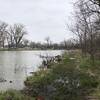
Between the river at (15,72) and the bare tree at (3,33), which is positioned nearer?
the river at (15,72)

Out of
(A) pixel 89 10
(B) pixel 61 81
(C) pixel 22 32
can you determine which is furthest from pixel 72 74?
(C) pixel 22 32

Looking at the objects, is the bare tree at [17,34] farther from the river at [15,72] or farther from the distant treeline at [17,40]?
the river at [15,72]

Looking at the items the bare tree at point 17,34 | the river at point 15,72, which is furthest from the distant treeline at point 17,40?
the river at point 15,72

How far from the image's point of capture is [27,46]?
144375 millimetres

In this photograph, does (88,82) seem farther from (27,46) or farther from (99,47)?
(27,46)

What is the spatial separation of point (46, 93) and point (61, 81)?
0.98m

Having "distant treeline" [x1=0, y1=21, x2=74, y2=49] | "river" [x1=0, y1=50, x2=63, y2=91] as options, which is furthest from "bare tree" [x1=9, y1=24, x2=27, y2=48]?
"river" [x1=0, y1=50, x2=63, y2=91]

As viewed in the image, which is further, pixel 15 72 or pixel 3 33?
pixel 3 33

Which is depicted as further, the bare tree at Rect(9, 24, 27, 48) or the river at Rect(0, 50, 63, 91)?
the bare tree at Rect(9, 24, 27, 48)

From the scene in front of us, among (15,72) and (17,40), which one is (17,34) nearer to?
(17,40)

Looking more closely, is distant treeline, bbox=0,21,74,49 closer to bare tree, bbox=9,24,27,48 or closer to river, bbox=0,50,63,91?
bare tree, bbox=9,24,27,48

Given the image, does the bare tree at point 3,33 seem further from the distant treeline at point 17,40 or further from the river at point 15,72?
the river at point 15,72

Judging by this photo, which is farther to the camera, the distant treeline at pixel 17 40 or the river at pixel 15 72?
the distant treeline at pixel 17 40

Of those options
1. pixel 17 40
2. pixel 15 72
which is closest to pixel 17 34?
pixel 17 40
